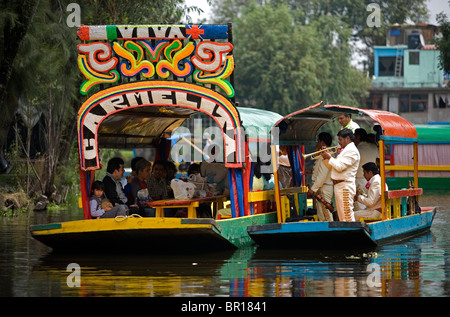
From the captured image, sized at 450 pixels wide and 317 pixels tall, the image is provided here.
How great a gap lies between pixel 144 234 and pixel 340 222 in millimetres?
2700

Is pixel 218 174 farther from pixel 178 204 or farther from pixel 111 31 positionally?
Result: pixel 111 31

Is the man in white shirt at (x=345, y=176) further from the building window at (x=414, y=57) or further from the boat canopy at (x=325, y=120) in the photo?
the building window at (x=414, y=57)

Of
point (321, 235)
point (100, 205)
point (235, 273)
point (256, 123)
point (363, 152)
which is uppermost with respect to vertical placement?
point (256, 123)

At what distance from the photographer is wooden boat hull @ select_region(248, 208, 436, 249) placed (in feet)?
42.6

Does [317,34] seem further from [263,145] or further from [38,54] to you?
[263,145]

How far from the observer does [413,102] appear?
53969 millimetres

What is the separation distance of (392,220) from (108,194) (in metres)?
4.36

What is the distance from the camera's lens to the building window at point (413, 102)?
53.5m

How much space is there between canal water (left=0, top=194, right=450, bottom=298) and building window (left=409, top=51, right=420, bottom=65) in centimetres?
3852

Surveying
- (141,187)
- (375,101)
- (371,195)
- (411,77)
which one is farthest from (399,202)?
(375,101)

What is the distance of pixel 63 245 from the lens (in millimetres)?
13742

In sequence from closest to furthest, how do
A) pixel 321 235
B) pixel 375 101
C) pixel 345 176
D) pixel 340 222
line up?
pixel 340 222 → pixel 321 235 → pixel 345 176 → pixel 375 101

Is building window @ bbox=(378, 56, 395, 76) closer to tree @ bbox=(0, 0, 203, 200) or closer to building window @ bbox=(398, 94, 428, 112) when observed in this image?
building window @ bbox=(398, 94, 428, 112)
